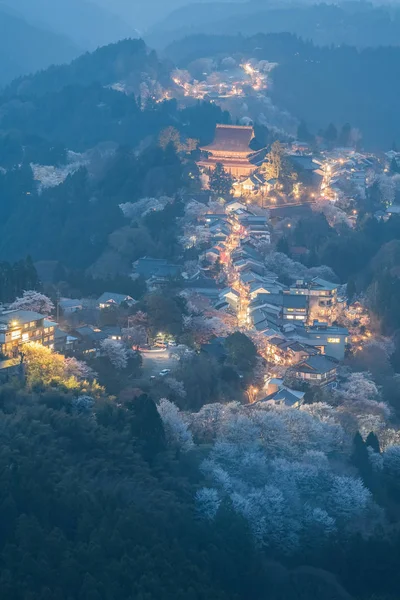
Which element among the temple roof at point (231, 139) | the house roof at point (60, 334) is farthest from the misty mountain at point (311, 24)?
the house roof at point (60, 334)

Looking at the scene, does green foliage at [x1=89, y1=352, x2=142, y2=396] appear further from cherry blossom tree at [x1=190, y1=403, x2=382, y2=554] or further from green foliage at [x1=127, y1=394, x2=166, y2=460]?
green foliage at [x1=127, y1=394, x2=166, y2=460]

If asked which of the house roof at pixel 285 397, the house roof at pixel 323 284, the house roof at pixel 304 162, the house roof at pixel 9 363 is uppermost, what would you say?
the house roof at pixel 9 363

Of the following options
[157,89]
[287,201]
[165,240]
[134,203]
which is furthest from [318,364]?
[157,89]

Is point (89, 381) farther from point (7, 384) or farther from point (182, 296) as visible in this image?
point (182, 296)

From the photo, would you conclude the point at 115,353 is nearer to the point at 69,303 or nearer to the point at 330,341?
the point at 69,303

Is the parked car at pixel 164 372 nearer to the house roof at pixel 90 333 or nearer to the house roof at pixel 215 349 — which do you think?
the house roof at pixel 215 349

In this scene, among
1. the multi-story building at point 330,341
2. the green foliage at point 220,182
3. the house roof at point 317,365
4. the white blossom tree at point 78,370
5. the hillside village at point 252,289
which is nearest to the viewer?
the white blossom tree at point 78,370

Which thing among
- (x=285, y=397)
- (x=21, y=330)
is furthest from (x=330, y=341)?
(x=21, y=330)
